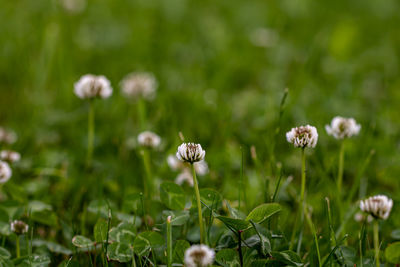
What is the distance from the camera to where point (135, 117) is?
2.39 metres

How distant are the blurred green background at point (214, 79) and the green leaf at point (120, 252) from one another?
47cm

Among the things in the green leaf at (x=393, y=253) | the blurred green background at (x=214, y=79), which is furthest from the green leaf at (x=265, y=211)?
the blurred green background at (x=214, y=79)

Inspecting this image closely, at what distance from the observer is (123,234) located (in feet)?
4.09

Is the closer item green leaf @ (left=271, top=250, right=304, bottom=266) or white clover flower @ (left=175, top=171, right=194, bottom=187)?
green leaf @ (left=271, top=250, right=304, bottom=266)

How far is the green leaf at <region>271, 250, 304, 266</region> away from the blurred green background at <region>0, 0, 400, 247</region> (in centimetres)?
44

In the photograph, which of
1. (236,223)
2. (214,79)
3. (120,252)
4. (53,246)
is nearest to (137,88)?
(214,79)

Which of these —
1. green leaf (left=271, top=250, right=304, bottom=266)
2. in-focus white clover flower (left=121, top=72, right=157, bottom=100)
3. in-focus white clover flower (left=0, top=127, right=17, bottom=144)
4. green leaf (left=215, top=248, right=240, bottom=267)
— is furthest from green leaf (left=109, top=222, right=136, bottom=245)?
in-focus white clover flower (left=121, top=72, right=157, bottom=100)

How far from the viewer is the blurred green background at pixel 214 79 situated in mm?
1938

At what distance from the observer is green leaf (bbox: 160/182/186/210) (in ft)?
4.33

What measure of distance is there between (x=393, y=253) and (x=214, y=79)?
173 centimetres

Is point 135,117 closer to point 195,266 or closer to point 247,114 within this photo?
point 247,114

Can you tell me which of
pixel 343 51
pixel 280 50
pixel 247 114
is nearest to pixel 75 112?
pixel 247 114

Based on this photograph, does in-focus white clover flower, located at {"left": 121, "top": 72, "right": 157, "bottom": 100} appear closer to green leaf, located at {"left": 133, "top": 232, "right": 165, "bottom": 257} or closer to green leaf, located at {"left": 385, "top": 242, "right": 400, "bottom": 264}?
green leaf, located at {"left": 133, "top": 232, "right": 165, "bottom": 257}

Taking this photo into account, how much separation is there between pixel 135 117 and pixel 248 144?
601 mm
